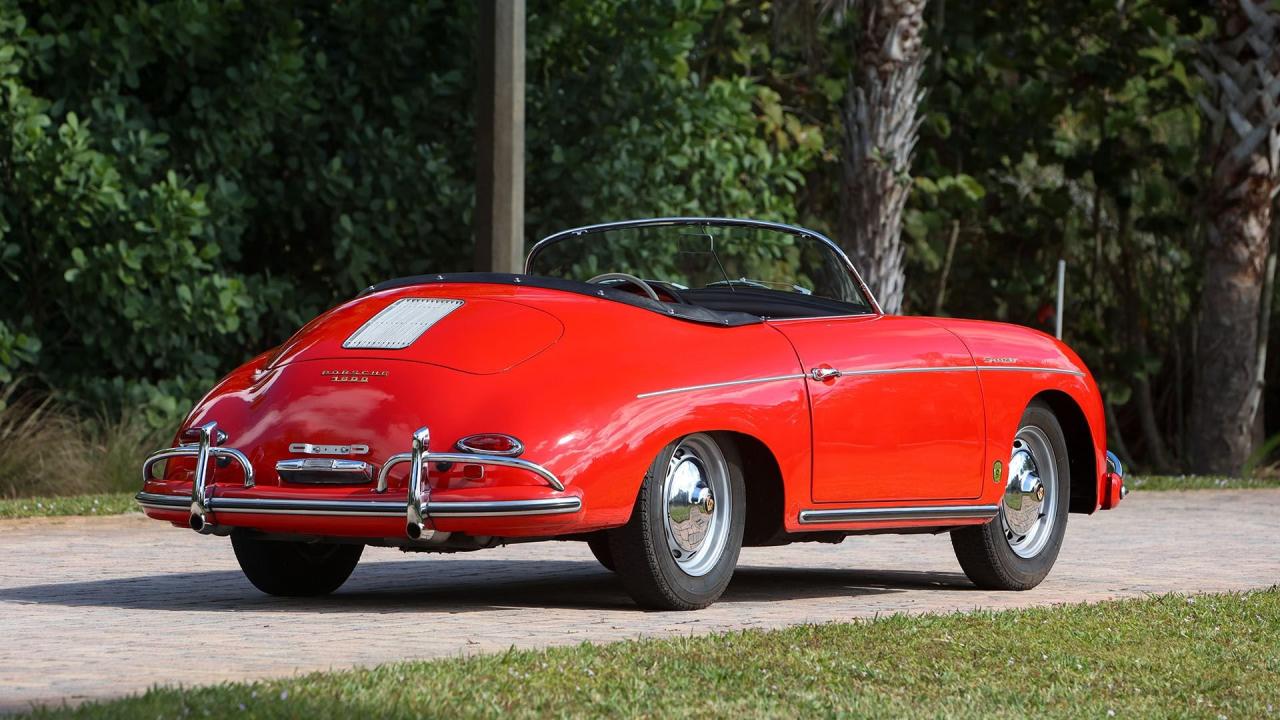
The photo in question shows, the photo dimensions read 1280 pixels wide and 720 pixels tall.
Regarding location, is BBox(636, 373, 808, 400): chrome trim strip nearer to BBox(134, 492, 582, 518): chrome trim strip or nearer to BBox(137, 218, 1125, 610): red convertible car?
BBox(137, 218, 1125, 610): red convertible car

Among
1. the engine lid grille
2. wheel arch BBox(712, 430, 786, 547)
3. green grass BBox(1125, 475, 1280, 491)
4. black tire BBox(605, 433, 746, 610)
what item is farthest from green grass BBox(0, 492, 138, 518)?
green grass BBox(1125, 475, 1280, 491)

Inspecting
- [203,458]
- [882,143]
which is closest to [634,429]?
[203,458]

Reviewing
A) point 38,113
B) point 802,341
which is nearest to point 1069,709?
point 802,341

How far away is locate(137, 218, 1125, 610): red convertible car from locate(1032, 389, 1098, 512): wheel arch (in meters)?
0.21

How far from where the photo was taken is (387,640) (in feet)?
22.4

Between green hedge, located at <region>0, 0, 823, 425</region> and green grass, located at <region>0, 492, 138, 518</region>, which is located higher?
green hedge, located at <region>0, 0, 823, 425</region>

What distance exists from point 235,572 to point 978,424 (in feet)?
11.7

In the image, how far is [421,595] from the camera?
28.3 feet

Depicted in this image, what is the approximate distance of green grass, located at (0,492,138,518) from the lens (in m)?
12.7

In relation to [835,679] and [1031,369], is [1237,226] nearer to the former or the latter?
[1031,369]

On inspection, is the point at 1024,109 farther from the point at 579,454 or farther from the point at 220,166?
the point at 579,454

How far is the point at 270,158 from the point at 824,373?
10445 millimetres

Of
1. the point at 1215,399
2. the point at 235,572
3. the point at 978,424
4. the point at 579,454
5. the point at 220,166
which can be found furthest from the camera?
the point at 1215,399

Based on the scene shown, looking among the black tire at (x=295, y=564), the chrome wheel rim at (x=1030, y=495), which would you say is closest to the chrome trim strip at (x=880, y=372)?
the chrome wheel rim at (x=1030, y=495)
